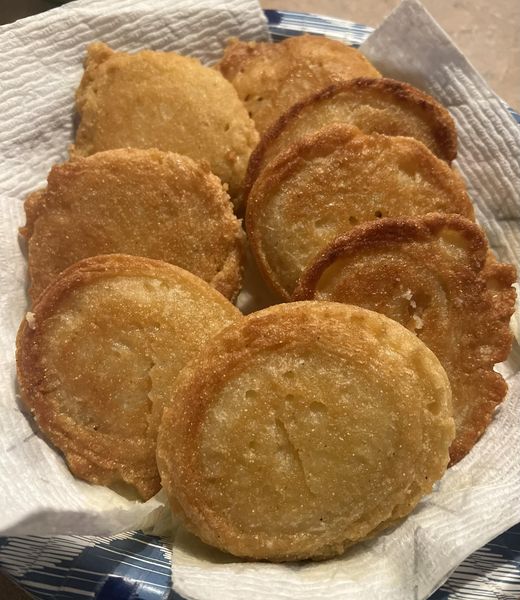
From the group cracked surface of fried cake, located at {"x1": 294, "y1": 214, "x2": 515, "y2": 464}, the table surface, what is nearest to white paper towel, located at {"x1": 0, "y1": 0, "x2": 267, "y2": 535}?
cracked surface of fried cake, located at {"x1": 294, "y1": 214, "x2": 515, "y2": 464}

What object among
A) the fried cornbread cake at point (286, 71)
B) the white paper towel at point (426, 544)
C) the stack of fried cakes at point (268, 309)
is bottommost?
the white paper towel at point (426, 544)

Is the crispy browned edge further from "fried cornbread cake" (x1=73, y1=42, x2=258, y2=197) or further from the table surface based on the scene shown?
the table surface

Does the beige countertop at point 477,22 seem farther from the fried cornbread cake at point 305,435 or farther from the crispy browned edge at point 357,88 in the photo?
the fried cornbread cake at point 305,435

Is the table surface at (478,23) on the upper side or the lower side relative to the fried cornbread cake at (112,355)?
upper

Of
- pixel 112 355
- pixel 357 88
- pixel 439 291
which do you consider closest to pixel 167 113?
pixel 357 88

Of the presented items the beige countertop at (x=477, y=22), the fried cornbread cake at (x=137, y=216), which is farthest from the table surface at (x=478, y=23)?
the fried cornbread cake at (x=137, y=216)

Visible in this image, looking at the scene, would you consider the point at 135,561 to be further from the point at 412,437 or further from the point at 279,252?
the point at 279,252

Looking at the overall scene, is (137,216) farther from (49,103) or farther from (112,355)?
(49,103)
